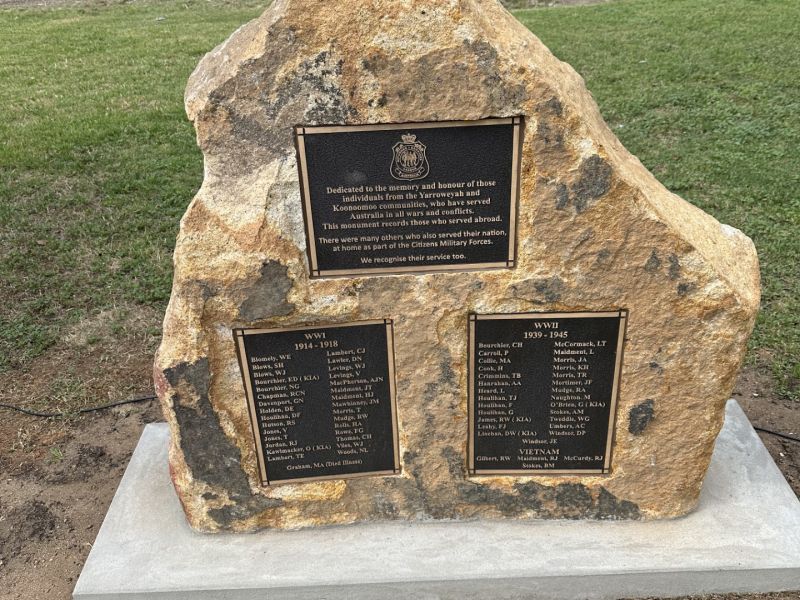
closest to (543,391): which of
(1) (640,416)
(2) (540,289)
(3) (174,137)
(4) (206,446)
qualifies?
(1) (640,416)

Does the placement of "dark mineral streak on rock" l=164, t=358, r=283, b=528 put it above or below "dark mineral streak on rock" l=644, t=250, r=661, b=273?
below

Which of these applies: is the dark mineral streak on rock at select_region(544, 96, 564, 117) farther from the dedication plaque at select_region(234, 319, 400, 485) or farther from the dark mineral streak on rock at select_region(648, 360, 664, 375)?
the dark mineral streak on rock at select_region(648, 360, 664, 375)

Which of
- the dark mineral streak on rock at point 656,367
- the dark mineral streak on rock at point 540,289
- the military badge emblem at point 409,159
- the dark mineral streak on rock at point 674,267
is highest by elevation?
the military badge emblem at point 409,159

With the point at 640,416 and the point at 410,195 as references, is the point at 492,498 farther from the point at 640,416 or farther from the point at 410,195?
the point at 410,195

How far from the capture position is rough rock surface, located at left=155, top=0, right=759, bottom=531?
9.54ft

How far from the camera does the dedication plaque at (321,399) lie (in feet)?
11.4

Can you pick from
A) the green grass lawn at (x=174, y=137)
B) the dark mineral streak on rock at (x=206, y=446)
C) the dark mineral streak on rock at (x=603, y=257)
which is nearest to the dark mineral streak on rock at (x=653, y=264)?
the dark mineral streak on rock at (x=603, y=257)

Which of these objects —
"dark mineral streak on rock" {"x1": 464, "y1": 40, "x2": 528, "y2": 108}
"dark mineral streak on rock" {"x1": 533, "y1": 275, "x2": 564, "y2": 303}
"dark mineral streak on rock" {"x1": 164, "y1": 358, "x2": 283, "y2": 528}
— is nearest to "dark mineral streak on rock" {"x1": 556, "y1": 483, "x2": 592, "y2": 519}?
"dark mineral streak on rock" {"x1": 533, "y1": 275, "x2": 564, "y2": 303}

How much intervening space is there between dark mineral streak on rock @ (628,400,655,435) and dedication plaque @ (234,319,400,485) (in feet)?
3.83

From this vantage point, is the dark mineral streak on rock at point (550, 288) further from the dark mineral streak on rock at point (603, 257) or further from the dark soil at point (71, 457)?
the dark soil at point (71, 457)

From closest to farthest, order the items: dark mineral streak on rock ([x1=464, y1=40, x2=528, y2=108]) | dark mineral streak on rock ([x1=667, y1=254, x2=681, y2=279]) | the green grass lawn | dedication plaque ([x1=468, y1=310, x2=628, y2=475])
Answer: dark mineral streak on rock ([x1=464, y1=40, x2=528, y2=108])
dark mineral streak on rock ([x1=667, y1=254, x2=681, y2=279])
dedication plaque ([x1=468, y1=310, x2=628, y2=475])
the green grass lawn

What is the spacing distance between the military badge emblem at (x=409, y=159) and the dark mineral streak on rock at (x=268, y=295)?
651mm

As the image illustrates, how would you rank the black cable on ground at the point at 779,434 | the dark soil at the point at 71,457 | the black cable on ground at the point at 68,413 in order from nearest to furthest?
the dark soil at the point at 71,457 → the black cable on ground at the point at 779,434 → the black cable on ground at the point at 68,413

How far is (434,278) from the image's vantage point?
3301 mm
